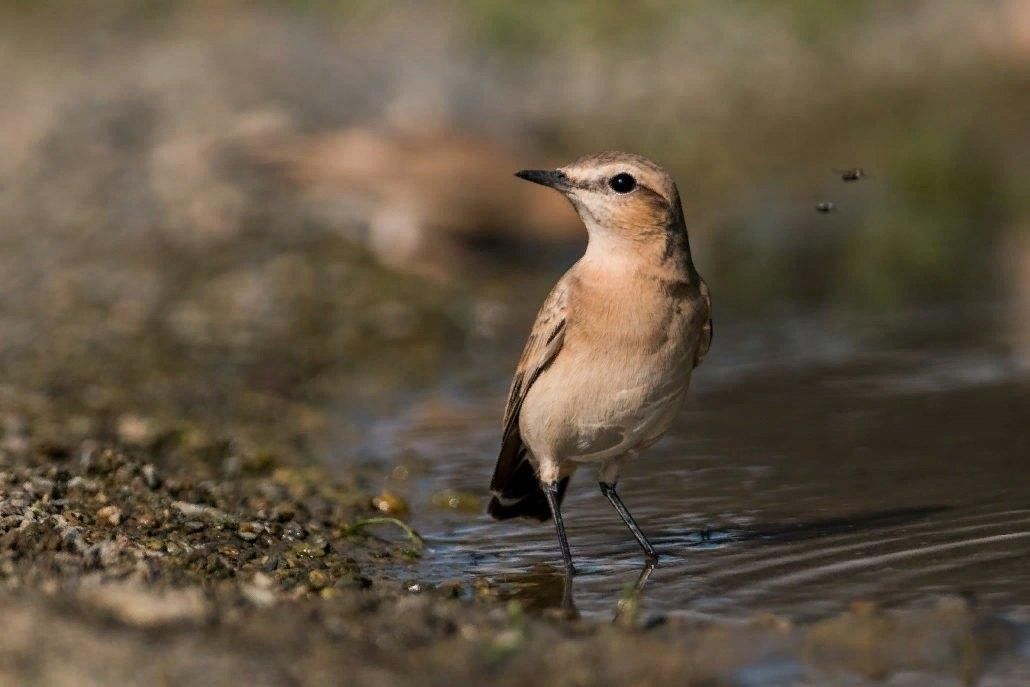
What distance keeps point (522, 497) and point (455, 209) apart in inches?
236

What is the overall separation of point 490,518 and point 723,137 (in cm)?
901

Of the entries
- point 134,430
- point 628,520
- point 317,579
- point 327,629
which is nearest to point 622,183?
point 628,520

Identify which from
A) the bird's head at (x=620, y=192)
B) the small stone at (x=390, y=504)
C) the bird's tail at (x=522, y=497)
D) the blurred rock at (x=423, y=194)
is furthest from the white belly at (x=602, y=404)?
the blurred rock at (x=423, y=194)

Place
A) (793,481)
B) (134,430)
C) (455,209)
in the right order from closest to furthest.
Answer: (793,481), (134,430), (455,209)

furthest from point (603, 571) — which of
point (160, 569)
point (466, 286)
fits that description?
point (466, 286)

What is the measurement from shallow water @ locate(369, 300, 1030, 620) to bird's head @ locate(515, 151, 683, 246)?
125cm

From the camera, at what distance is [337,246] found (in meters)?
12.2

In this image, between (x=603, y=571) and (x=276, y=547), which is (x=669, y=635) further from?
(x=276, y=547)

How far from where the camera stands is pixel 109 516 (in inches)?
243

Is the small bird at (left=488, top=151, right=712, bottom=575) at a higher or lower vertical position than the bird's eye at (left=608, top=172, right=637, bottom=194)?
lower

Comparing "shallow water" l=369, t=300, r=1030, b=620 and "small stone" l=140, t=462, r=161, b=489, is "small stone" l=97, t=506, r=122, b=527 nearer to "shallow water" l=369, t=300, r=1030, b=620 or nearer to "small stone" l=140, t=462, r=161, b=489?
"small stone" l=140, t=462, r=161, b=489

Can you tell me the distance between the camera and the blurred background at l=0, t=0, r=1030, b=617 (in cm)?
909

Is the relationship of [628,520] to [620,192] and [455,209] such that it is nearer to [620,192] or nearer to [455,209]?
[620,192]

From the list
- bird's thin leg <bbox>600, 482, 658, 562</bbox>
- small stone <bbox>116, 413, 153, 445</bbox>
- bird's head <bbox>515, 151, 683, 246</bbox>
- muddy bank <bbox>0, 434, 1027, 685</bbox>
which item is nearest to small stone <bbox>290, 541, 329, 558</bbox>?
muddy bank <bbox>0, 434, 1027, 685</bbox>
